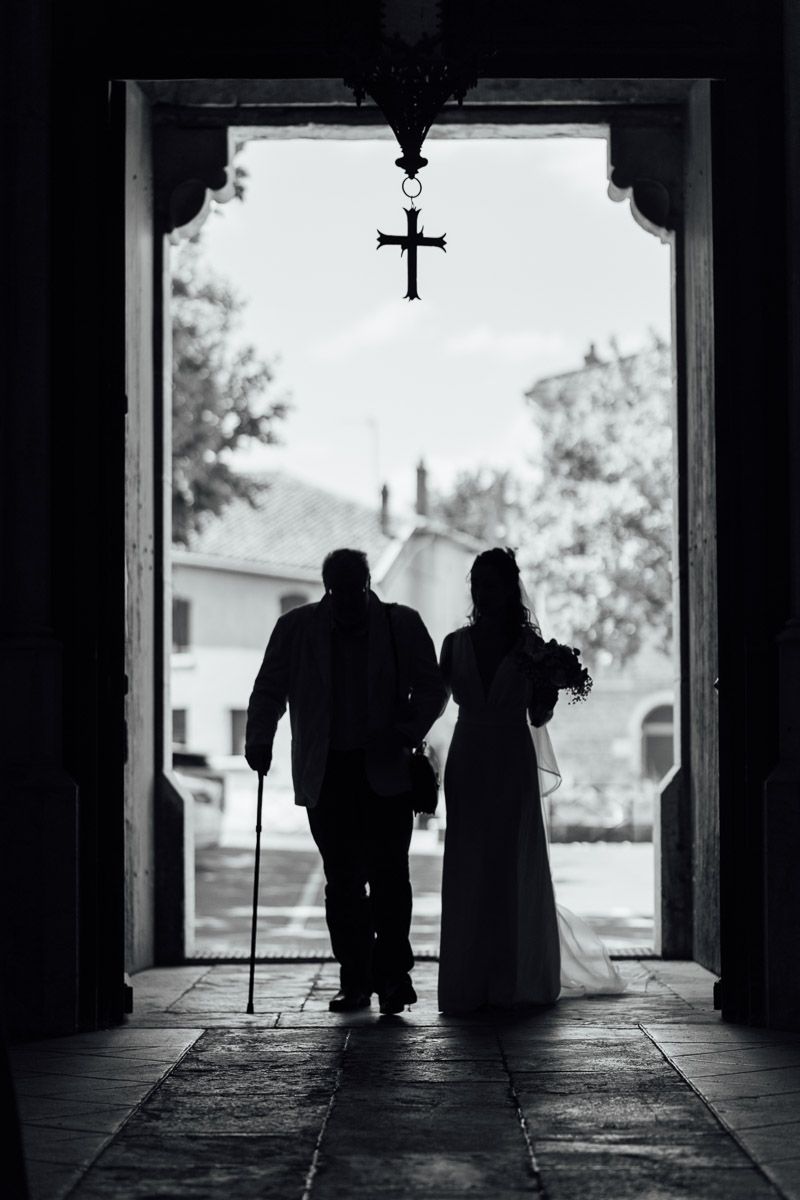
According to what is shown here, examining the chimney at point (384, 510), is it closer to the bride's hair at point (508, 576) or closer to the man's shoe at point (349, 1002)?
the bride's hair at point (508, 576)

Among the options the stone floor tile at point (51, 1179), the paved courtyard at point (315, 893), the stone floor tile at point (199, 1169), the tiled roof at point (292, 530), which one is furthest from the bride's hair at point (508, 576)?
the tiled roof at point (292, 530)

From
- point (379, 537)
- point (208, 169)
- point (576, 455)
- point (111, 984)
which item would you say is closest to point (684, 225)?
point (208, 169)

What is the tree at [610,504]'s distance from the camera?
28.9 meters

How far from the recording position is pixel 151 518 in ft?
30.7

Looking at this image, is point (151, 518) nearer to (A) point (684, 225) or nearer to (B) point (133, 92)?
(B) point (133, 92)

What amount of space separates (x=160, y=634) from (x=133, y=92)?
2856 millimetres

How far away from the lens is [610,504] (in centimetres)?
2903

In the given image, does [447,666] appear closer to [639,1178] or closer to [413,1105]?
[413,1105]

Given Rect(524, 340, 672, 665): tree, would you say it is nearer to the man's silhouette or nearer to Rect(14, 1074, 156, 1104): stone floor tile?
the man's silhouette

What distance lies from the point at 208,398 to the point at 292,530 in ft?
91.2

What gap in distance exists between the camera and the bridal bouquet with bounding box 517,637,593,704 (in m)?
7.46

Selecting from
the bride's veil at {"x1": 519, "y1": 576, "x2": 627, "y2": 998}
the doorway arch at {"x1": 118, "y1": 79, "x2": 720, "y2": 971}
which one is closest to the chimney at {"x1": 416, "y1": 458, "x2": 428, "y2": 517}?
the doorway arch at {"x1": 118, "y1": 79, "x2": 720, "y2": 971}

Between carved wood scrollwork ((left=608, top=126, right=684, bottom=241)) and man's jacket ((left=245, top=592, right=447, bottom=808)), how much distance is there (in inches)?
131

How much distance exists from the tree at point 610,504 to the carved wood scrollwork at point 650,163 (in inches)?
756
